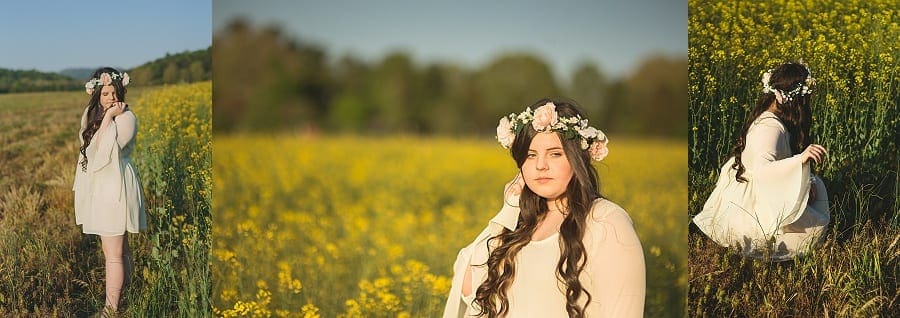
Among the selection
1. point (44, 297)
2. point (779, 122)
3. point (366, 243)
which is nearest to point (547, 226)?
point (779, 122)

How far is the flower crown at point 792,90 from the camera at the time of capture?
5176 mm

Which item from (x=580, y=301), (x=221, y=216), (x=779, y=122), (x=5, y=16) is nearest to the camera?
(x=580, y=301)

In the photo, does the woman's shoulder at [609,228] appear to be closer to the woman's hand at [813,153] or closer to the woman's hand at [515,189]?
the woman's hand at [515,189]

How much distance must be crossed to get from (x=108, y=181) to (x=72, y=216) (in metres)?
0.23

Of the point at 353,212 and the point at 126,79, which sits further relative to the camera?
the point at 353,212

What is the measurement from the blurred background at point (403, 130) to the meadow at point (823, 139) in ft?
2.68

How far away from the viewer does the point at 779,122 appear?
5.06 m

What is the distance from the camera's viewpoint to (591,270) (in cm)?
341

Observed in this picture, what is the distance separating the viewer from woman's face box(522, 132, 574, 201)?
361cm

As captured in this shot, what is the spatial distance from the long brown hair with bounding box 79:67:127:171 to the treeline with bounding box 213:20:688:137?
4.10ft

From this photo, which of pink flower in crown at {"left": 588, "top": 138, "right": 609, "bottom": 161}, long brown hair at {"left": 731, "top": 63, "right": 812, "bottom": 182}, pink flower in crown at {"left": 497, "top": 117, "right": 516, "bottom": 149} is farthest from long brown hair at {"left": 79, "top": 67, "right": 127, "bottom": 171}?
long brown hair at {"left": 731, "top": 63, "right": 812, "bottom": 182}

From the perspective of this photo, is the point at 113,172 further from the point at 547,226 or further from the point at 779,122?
the point at 779,122

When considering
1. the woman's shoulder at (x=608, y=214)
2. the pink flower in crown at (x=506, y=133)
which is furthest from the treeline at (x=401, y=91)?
the woman's shoulder at (x=608, y=214)

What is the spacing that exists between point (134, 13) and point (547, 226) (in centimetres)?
214
